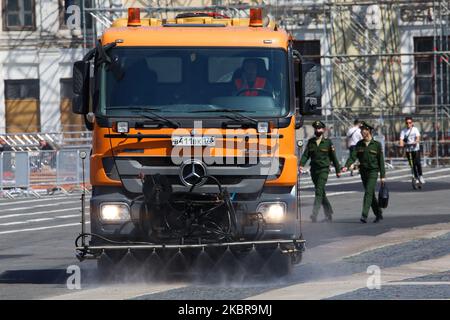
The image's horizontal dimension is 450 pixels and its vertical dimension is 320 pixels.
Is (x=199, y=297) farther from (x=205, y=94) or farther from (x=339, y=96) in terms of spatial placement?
(x=339, y=96)

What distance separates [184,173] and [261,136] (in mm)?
930

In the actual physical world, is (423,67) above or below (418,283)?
above

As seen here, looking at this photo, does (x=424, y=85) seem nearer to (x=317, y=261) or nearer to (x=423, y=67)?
(x=423, y=67)

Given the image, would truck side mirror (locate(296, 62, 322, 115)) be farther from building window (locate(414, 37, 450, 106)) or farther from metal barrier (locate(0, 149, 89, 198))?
building window (locate(414, 37, 450, 106))

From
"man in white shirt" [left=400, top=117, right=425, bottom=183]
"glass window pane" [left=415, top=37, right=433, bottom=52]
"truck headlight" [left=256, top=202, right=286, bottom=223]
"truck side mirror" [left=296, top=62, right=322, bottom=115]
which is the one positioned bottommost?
"truck headlight" [left=256, top=202, right=286, bottom=223]

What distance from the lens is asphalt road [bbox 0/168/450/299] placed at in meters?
13.4

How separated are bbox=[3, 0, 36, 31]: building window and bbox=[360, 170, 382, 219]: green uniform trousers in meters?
28.0

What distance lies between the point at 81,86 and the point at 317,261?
4007 mm

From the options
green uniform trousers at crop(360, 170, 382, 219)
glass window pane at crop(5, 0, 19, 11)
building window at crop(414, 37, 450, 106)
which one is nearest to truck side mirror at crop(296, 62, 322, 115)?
green uniform trousers at crop(360, 170, 382, 219)

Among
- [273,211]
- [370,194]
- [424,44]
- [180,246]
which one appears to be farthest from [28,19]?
[180,246]

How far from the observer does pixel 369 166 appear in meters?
23.4

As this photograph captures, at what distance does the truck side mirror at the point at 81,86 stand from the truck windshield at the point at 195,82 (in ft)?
0.67
